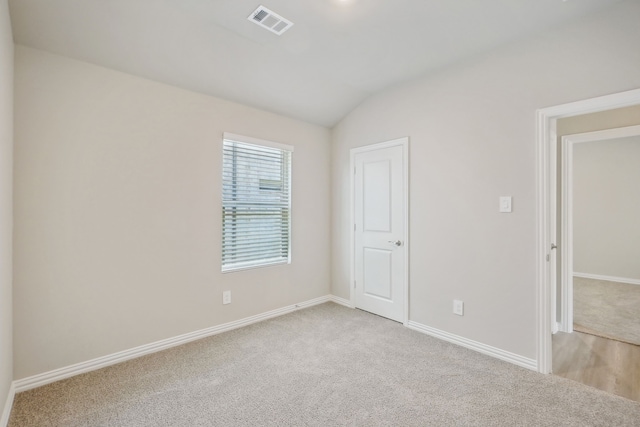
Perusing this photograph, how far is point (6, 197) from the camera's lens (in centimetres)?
182

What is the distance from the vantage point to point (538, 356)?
232 centimetres

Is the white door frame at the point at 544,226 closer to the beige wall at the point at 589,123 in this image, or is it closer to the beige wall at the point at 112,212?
the beige wall at the point at 589,123

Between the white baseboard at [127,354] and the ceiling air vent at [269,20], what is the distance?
9.03ft

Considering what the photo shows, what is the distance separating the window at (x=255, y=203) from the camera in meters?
3.13

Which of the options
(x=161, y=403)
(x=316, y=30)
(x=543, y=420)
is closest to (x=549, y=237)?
(x=543, y=420)

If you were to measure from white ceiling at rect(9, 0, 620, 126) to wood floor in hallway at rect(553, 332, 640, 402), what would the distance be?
2644 millimetres

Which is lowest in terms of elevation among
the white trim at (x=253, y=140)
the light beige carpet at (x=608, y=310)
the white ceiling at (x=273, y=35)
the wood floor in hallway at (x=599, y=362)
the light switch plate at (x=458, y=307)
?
the wood floor in hallway at (x=599, y=362)

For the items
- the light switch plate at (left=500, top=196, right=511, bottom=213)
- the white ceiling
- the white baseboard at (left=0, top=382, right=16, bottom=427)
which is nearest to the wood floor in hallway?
the light switch plate at (left=500, top=196, right=511, bottom=213)

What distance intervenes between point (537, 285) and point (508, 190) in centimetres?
78

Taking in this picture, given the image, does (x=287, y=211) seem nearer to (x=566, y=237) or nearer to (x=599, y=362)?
(x=566, y=237)

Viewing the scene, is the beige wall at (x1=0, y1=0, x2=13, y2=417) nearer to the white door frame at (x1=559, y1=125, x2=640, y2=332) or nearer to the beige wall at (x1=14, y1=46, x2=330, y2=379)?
the beige wall at (x1=14, y1=46, x2=330, y2=379)

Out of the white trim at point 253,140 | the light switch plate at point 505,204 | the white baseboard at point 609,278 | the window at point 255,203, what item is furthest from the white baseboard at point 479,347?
the white baseboard at point 609,278

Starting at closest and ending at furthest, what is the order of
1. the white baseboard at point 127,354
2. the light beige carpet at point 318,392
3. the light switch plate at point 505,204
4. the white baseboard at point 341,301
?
the light beige carpet at point 318,392, the white baseboard at point 127,354, the light switch plate at point 505,204, the white baseboard at point 341,301

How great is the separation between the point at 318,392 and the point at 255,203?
1.99 m
